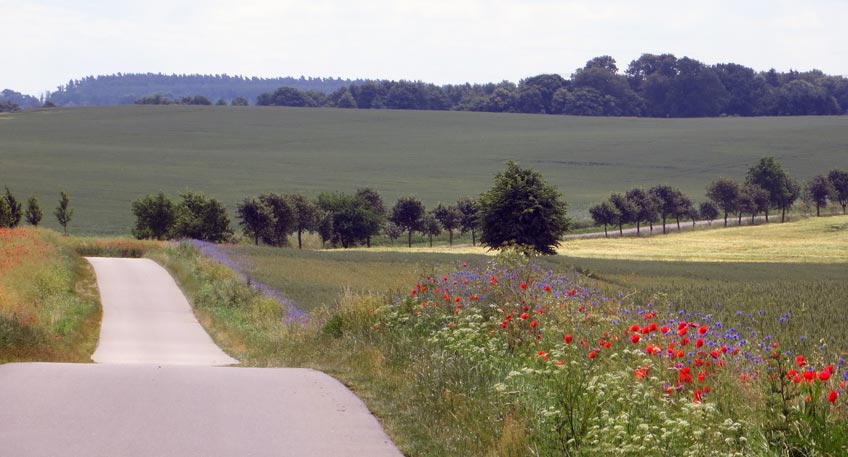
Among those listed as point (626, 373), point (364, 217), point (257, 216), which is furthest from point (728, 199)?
point (626, 373)

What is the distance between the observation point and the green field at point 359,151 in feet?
332

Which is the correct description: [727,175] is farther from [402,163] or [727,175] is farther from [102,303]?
[102,303]

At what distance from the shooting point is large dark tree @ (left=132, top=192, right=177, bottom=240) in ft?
218

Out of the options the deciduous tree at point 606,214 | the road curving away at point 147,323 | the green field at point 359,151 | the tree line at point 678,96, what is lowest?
the road curving away at point 147,323

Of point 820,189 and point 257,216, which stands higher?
point 820,189

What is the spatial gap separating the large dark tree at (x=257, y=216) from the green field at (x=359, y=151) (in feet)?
38.5

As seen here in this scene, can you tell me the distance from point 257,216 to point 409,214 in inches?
627

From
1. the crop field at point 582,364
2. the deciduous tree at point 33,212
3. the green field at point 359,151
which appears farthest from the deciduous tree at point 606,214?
the crop field at point 582,364

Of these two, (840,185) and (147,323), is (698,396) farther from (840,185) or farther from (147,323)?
(840,185)

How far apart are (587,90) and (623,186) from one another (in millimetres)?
85443

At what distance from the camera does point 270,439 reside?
745cm

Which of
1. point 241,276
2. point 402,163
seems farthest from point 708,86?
point 241,276

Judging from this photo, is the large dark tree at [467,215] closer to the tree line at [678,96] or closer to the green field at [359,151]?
the green field at [359,151]

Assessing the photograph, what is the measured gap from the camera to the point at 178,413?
8.16 meters
